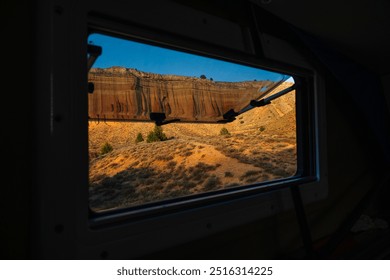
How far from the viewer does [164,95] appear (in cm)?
172

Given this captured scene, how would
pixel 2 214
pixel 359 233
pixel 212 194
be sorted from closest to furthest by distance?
pixel 2 214 < pixel 212 194 < pixel 359 233

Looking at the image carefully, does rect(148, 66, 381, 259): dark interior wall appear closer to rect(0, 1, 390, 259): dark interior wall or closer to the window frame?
rect(0, 1, 390, 259): dark interior wall

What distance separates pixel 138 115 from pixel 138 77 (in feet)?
0.84

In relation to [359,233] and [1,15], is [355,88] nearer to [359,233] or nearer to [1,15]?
[359,233]

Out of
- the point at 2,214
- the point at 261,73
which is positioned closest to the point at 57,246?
the point at 2,214

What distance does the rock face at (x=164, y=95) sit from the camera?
1.42m

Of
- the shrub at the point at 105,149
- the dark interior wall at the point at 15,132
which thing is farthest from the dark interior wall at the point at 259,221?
the shrub at the point at 105,149

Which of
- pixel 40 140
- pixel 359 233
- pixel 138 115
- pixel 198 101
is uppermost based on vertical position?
pixel 198 101

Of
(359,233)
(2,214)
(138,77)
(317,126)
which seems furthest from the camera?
(359,233)

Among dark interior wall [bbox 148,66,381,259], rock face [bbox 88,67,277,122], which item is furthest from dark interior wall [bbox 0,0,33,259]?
dark interior wall [bbox 148,66,381,259]

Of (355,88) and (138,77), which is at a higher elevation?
(138,77)

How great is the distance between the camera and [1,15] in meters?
0.77

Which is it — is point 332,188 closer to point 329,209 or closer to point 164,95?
point 329,209

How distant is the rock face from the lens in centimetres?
142
